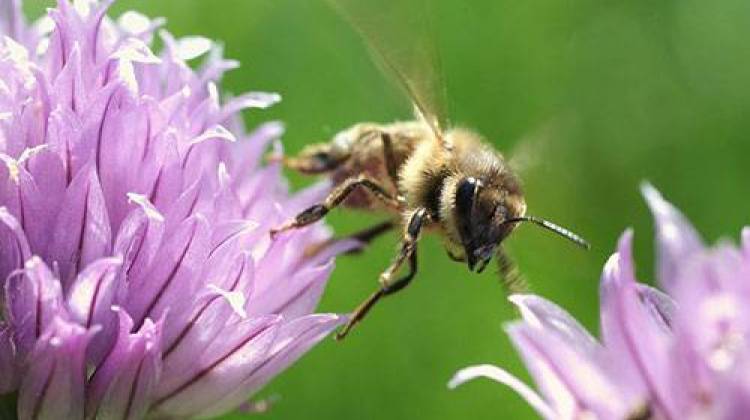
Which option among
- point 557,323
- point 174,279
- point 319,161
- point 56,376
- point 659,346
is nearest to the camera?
point 659,346

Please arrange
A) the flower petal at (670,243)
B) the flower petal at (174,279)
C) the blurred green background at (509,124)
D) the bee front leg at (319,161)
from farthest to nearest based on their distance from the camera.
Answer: the blurred green background at (509,124), the bee front leg at (319,161), the flower petal at (174,279), the flower petal at (670,243)

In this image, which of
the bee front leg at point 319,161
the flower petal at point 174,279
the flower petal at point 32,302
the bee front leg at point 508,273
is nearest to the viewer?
the flower petal at point 32,302

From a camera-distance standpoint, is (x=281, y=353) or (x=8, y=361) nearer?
(x=8, y=361)

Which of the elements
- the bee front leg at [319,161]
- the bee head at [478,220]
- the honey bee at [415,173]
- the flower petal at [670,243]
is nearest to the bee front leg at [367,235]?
the honey bee at [415,173]

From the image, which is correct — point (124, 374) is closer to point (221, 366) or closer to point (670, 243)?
point (221, 366)

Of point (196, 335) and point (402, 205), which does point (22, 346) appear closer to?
point (196, 335)

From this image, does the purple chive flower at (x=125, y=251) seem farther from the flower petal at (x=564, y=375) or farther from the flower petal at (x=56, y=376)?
the flower petal at (x=564, y=375)

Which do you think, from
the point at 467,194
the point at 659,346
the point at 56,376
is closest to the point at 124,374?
the point at 56,376

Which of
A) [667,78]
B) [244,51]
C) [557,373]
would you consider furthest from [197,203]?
[667,78]

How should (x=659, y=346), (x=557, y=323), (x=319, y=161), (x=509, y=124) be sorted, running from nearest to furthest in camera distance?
(x=659, y=346) → (x=557, y=323) → (x=319, y=161) → (x=509, y=124)
